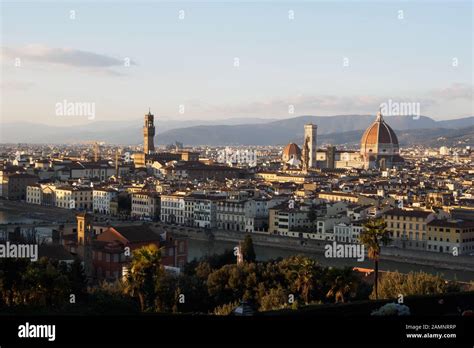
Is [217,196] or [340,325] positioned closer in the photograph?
[340,325]

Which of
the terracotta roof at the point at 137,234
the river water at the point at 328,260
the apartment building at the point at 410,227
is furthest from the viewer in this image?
the apartment building at the point at 410,227

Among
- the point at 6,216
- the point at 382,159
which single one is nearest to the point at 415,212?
the point at 6,216

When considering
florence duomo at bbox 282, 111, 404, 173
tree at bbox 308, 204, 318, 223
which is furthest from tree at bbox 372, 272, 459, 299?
florence duomo at bbox 282, 111, 404, 173

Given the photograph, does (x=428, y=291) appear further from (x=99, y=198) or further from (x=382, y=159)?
(x=382, y=159)

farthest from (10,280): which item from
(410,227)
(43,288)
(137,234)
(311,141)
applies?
(311,141)

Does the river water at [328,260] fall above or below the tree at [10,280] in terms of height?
below

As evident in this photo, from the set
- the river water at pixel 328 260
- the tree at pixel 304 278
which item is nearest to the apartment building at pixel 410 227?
the river water at pixel 328 260

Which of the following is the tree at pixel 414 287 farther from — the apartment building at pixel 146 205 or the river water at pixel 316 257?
the apartment building at pixel 146 205

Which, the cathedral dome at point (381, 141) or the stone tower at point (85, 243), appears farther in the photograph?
the cathedral dome at point (381, 141)
